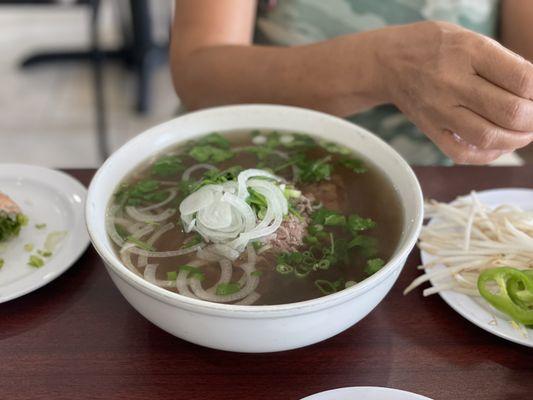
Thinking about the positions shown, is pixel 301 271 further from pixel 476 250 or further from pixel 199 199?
pixel 476 250

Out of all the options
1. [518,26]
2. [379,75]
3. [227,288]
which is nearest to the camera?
[227,288]

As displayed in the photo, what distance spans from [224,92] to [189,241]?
23.0 inches

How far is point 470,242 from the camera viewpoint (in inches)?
37.0

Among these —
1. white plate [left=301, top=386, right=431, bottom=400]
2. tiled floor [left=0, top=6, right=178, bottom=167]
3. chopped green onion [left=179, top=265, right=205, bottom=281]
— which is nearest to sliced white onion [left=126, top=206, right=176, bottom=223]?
chopped green onion [left=179, top=265, right=205, bottom=281]

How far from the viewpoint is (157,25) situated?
3.76 meters

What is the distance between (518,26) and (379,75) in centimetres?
56

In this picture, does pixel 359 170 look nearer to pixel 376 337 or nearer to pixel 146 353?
pixel 376 337

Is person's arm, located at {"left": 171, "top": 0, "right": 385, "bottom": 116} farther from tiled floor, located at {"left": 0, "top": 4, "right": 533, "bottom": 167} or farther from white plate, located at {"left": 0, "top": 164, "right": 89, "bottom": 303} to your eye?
tiled floor, located at {"left": 0, "top": 4, "right": 533, "bottom": 167}

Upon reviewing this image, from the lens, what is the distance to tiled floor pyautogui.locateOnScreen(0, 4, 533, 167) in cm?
288

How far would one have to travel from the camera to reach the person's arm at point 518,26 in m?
1.42

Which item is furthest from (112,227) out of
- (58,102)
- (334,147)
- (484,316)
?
(58,102)

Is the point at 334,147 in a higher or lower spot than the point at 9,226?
higher

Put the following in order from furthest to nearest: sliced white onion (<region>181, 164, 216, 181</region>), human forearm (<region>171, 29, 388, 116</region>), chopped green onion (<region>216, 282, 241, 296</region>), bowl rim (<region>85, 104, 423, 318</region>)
Answer: human forearm (<region>171, 29, 388, 116</region>), sliced white onion (<region>181, 164, 216, 181</region>), chopped green onion (<region>216, 282, 241, 296</region>), bowl rim (<region>85, 104, 423, 318</region>)

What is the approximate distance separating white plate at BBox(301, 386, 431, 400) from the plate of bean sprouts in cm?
17
